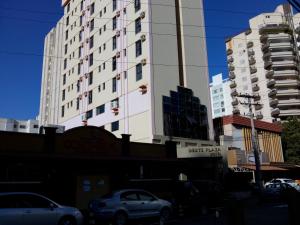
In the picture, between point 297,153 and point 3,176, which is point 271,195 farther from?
point 297,153

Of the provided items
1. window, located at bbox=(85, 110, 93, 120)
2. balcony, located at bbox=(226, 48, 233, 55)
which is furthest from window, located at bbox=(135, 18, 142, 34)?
balcony, located at bbox=(226, 48, 233, 55)

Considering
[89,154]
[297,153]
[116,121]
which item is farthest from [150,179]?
[297,153]

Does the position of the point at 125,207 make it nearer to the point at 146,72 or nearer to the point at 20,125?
the point at 146,72

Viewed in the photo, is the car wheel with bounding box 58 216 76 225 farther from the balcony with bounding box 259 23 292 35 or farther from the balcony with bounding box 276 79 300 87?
the balcony with bounding box 259 23 292 35

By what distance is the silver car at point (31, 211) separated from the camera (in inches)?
488

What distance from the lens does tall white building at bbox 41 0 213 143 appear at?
130 ft

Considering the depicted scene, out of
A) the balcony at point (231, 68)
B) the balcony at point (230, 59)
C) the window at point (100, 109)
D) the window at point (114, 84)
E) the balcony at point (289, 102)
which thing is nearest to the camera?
the window at point (114, 84)

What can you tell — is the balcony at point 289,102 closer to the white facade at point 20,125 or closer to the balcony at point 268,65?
the balcony at point 268,65

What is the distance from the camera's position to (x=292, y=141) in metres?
55.1

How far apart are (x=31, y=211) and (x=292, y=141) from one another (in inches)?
1951

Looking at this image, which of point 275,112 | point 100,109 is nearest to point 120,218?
point 100,109

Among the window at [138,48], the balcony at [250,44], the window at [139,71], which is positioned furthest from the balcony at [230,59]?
the window at [139,71]

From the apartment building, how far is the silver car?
2912 inches

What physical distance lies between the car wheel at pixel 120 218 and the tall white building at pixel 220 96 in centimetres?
10734
